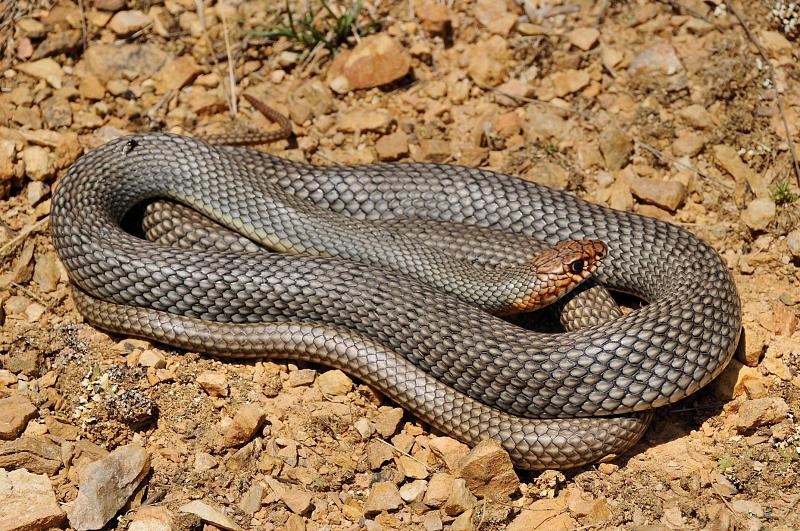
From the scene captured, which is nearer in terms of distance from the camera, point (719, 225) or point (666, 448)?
point (666, 448)

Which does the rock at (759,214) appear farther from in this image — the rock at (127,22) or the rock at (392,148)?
the rock at (127,22)

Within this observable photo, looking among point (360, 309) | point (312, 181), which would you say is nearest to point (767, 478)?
point (360, 309)

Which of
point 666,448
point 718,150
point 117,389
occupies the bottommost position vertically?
point 666,448

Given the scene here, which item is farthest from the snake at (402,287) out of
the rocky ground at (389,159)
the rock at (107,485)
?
the rock at (107,485)

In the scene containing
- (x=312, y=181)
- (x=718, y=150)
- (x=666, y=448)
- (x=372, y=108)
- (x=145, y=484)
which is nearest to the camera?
(x=145, y=484)

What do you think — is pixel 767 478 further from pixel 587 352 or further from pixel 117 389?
pixel 117 389

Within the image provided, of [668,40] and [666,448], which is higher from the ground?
[668,40]

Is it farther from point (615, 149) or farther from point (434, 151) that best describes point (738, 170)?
point (434, 151)
